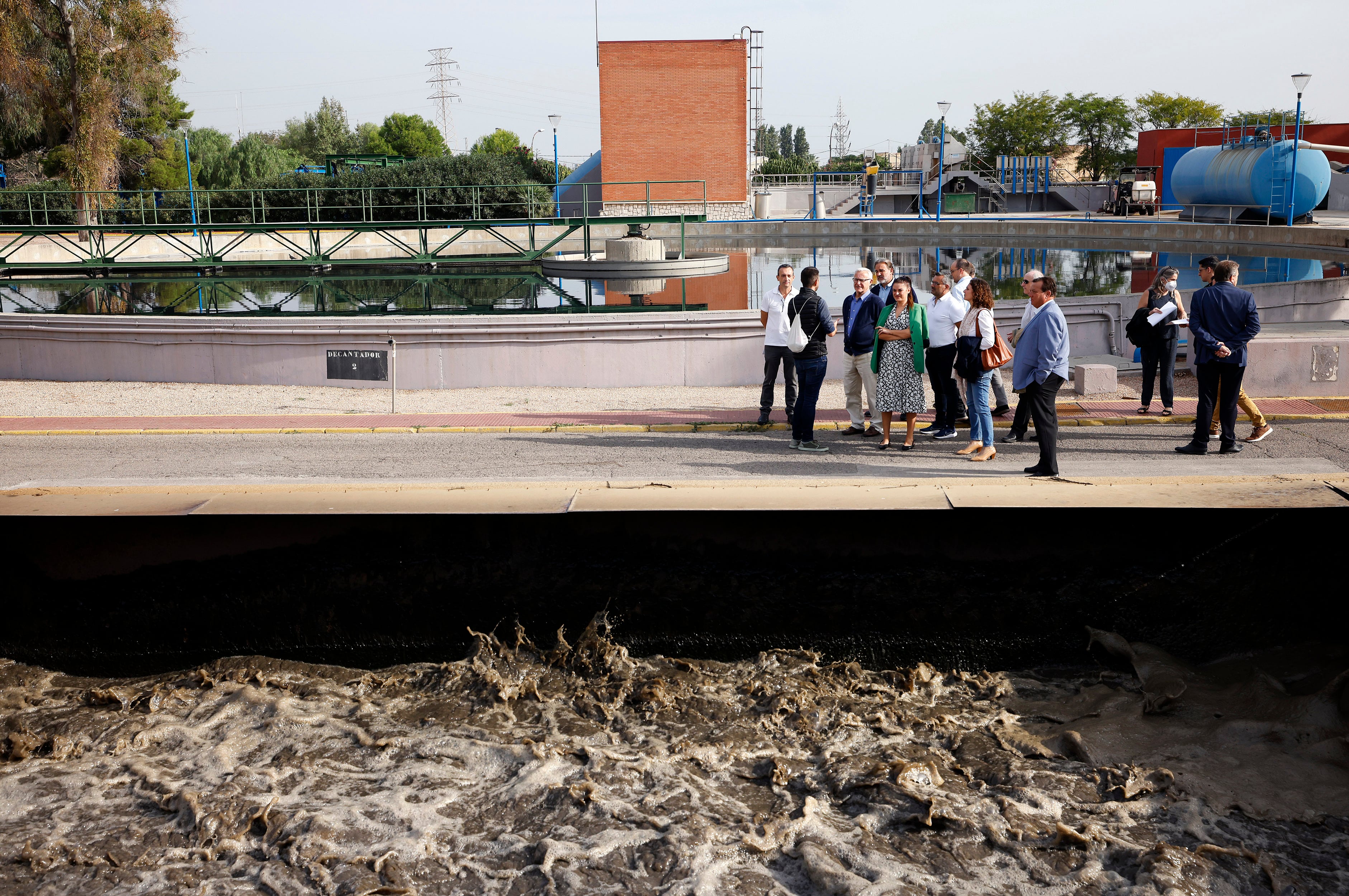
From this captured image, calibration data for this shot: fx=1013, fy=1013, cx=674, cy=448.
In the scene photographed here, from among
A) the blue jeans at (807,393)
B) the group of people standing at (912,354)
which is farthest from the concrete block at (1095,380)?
the blue jeans at (807,393)

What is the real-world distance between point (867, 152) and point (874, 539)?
2725 inches

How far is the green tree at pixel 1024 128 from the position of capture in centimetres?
6762

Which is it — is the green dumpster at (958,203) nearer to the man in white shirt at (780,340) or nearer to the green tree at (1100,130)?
the green tree at (1100,130)

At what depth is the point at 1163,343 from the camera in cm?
1131

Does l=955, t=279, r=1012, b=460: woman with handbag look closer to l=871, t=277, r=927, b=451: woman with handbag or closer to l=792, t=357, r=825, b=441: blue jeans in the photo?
l=792, t=357, r=825, b=441: blue jeans

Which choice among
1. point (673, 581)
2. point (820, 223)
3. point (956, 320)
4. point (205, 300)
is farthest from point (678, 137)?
point (673, 581)

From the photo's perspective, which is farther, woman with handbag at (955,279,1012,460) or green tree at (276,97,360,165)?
green tree at (276,97,360,165)

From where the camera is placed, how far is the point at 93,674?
7.31 m

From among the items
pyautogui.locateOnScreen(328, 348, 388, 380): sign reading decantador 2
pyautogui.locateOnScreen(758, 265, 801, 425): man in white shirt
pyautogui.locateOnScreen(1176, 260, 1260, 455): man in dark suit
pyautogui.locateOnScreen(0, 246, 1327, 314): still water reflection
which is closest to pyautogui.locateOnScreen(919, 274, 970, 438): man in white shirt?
pyautogui.locateOnScreen(758, 265, 801, 425): man in white shirt

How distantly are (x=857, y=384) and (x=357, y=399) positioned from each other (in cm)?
730

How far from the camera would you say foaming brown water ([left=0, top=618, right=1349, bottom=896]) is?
5.29 m

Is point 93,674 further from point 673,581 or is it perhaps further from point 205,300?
point 205,300

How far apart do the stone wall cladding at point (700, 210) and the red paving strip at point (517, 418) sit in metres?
30.2

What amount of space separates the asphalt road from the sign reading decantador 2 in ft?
11.9
